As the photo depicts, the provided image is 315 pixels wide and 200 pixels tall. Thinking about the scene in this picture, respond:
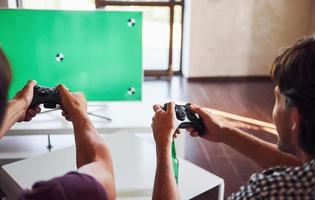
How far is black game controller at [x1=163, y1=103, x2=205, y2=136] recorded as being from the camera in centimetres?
117

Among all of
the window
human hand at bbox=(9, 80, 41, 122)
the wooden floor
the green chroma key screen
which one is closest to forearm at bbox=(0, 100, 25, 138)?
human hand at bbox=(9, 80, 41, 122)

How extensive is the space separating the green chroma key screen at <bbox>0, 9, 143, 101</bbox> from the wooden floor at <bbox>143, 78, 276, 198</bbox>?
842 millimetres

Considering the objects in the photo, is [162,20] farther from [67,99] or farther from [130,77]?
[67,99]

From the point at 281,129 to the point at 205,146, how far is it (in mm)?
1949

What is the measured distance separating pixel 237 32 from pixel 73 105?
318 centimetres

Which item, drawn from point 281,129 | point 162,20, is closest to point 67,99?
point 281,129

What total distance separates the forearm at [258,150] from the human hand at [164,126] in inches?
8.1

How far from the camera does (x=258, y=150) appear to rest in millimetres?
1210

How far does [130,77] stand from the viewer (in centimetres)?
221

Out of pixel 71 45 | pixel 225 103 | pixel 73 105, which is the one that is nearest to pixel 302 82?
pixel 73 105

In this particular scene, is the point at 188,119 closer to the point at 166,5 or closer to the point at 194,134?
the point at 194,134

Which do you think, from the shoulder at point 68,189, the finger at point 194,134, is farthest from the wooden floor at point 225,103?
the shoulder at point 68,189

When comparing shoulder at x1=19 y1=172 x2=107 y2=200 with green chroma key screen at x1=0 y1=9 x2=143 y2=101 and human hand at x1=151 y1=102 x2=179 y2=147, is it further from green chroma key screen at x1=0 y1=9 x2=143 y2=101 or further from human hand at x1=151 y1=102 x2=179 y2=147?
green chroma key screen at x1=0 y1=9 x2=143 y2=101

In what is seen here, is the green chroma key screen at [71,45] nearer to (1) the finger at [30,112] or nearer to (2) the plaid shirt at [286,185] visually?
(1) the finger at [30,112]
